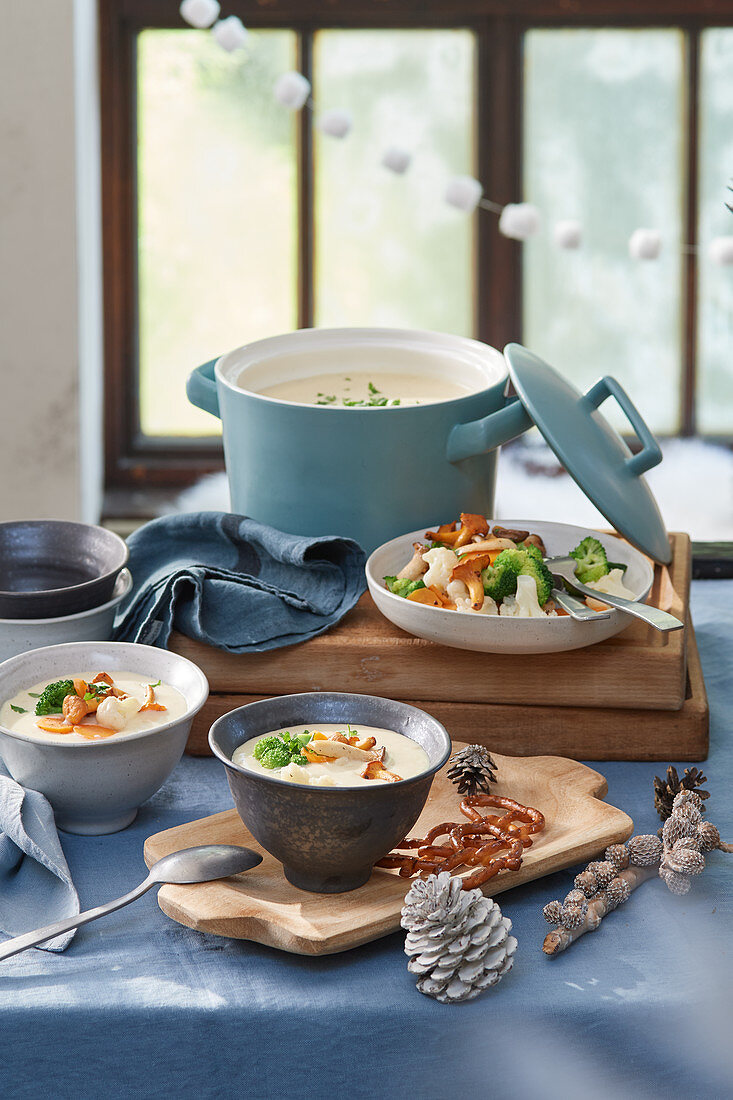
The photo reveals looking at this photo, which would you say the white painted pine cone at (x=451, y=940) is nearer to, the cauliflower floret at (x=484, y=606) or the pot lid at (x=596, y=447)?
the cauliflower floret at (x=484, y=606)

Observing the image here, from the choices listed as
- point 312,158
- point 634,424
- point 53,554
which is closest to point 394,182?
point 312,158

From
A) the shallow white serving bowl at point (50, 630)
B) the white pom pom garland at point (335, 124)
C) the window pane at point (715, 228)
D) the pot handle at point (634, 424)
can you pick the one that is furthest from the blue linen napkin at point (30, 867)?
the window pane at point (715, 228)

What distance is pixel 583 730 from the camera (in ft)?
3.41

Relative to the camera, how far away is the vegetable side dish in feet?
3.29

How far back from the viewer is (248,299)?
262 centimetres

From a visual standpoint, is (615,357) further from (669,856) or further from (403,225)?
(669,856)

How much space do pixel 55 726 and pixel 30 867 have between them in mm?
97

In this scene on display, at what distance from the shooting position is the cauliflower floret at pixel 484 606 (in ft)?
3.30

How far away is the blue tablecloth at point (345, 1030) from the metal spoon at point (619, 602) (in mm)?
274

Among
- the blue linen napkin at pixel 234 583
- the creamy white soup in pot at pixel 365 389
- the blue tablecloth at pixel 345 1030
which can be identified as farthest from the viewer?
the creamy white soup in pot at pixel 365 389

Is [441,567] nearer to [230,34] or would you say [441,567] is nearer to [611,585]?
[611,585]

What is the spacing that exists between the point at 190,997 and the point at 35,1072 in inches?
3.9

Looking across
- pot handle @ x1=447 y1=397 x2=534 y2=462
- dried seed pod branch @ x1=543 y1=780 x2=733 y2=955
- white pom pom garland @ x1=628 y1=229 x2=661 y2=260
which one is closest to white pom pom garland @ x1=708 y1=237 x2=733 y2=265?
white pom pom garland @ x1=628 y1=229 x2=661 y2=260

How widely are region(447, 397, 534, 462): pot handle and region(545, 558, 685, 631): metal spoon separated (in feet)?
0.42
